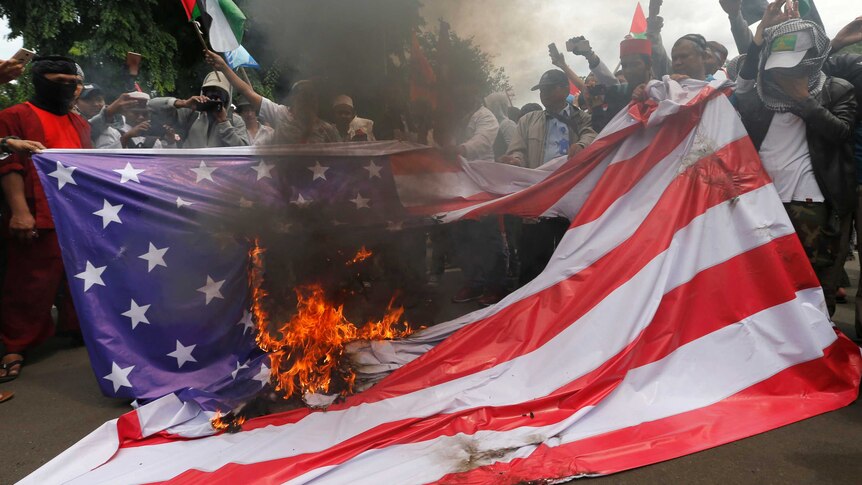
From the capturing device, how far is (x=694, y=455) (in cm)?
237

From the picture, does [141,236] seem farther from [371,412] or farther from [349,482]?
[349,482]

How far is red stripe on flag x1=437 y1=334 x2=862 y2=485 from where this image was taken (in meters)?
2.30

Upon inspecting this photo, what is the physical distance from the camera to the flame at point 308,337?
3.17 metres

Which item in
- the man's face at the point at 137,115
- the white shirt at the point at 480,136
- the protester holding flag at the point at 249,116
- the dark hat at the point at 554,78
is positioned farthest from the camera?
the protester holding flag at the point at 249,116

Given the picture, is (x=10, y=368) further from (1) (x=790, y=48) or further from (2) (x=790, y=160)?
(1) (x=790, y=48)

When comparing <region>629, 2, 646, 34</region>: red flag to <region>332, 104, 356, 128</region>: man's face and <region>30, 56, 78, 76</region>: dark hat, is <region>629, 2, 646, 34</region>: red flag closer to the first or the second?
<region>332, 104, 356, 128</region>: man's face

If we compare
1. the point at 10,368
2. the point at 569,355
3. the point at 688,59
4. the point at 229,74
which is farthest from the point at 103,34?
the point at 569,355

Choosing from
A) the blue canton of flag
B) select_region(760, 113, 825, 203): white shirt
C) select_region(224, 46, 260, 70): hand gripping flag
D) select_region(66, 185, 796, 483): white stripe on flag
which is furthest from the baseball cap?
select_region(224, 46, 260, 70): hand gripping flag

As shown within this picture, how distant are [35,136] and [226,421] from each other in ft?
8.91

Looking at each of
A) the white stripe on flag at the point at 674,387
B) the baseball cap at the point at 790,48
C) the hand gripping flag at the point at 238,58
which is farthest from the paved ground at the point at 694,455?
the hand gripping flag at the point at 238,58

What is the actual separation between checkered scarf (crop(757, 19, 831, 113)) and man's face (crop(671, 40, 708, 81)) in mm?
488

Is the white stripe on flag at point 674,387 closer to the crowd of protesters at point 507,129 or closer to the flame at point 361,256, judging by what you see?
the crowd of protesters at point 507,129

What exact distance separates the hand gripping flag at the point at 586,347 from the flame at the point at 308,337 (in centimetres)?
15

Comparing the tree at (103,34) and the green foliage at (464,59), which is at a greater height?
the tree at (103,34)
